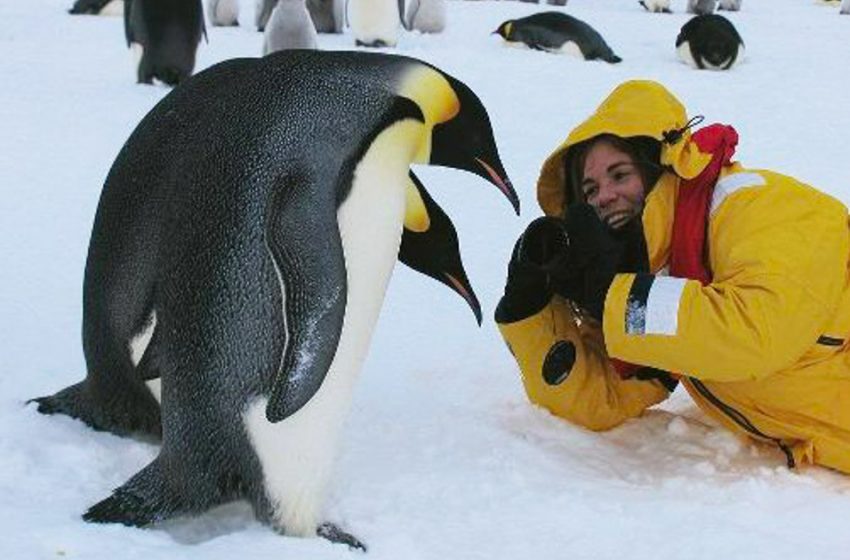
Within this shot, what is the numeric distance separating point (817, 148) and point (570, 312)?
296 centimetres

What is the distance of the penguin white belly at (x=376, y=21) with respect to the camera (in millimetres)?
7785

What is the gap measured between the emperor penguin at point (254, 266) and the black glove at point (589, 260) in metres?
0.29

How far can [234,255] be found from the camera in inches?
57.3

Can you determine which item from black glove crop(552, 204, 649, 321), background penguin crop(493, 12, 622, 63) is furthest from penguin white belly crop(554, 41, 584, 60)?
black glove crop(552, 204, 649, 321)

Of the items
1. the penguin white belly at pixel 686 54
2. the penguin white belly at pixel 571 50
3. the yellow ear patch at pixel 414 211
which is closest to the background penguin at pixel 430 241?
the yellow ear patch at pixel 414 211

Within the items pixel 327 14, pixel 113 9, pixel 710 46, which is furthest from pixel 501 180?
pixel 113 9

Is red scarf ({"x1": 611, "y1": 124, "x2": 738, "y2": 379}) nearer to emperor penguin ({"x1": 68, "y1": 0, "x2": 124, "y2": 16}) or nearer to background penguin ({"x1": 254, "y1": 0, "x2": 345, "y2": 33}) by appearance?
background penguin ({"x1": 254, "y1": 0, "x2": 345, "y2": 33})

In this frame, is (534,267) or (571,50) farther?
(571,50)

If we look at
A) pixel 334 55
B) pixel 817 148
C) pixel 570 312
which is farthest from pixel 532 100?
pixel 334 55

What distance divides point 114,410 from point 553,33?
7.29 metres

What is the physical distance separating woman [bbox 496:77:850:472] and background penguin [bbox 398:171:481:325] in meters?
0.11

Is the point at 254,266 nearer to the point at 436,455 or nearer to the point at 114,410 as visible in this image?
the point at 114,410

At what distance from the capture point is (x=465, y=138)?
5.73 feet

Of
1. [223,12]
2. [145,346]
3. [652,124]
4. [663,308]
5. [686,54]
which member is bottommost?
[223,12]
